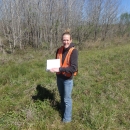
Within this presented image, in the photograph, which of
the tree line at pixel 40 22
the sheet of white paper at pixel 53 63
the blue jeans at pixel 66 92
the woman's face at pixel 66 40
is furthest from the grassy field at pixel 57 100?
the tree line at pixel 40 22

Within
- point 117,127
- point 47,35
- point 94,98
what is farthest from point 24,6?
point 117,127

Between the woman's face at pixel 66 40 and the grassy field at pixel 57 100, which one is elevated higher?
the woman's face at pixel 66 40

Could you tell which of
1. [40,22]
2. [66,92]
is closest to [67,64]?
[66,92]

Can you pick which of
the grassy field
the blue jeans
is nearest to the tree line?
the grassy field

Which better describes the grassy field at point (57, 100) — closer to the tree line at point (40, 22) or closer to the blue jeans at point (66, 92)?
the blue jeans at point (66, 92)

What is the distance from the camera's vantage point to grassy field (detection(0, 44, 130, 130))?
10.1ft

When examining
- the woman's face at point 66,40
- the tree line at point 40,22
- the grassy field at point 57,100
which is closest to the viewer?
the woman's face at point 66,40

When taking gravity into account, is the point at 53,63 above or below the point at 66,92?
above

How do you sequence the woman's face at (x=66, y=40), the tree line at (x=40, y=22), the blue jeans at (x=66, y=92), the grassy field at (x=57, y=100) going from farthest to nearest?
1. the tree line at (x=40, y=22)
2. the grassy field at (x=57, y=100)
3. the blue jeans at (x=66, y=92)
4. the woman's face at (x=66, y=40)

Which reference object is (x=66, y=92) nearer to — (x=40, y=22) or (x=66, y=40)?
(x=66, y=40)

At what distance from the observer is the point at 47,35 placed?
41.0 feet

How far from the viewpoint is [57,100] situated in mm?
3875

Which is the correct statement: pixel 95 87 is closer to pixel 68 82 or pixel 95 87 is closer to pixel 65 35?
pixel 68 82

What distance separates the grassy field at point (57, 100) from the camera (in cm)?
308
